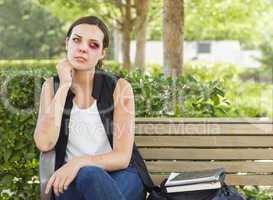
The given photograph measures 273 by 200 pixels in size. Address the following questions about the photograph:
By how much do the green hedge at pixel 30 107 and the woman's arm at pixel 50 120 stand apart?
746 millimetres

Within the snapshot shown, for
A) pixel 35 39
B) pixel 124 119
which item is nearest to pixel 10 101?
pixel 124 119

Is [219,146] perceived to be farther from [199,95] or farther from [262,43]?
[262,43]

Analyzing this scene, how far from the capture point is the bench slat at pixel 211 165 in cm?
390

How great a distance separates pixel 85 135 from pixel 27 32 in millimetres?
36224

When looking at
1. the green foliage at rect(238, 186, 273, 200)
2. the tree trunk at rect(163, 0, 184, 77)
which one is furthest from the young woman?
the tree trunk at rect(163, 0, 184, 77)

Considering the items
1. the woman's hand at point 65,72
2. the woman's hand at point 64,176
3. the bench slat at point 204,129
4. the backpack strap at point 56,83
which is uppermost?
the woman's hand at point 65,72

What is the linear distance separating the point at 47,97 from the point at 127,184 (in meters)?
0.74

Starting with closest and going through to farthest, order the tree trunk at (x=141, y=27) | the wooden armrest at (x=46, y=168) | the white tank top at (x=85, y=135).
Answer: the wooden armrest at (x=46, y=168), the white tank top at (x=85, y=135), the tree trunk at (x=141, y=27)

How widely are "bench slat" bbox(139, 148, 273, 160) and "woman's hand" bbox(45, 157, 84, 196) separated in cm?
87

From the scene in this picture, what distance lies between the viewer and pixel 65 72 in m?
3.45

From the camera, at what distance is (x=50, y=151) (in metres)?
3.35

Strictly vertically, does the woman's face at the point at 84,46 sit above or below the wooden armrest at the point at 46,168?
above

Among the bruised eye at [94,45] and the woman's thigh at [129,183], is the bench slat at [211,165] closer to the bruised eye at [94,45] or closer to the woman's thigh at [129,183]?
the woman's thigh at [129,183]

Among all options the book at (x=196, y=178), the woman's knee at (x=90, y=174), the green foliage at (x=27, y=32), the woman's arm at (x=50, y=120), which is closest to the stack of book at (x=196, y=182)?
the book at (x=196, y=178)
